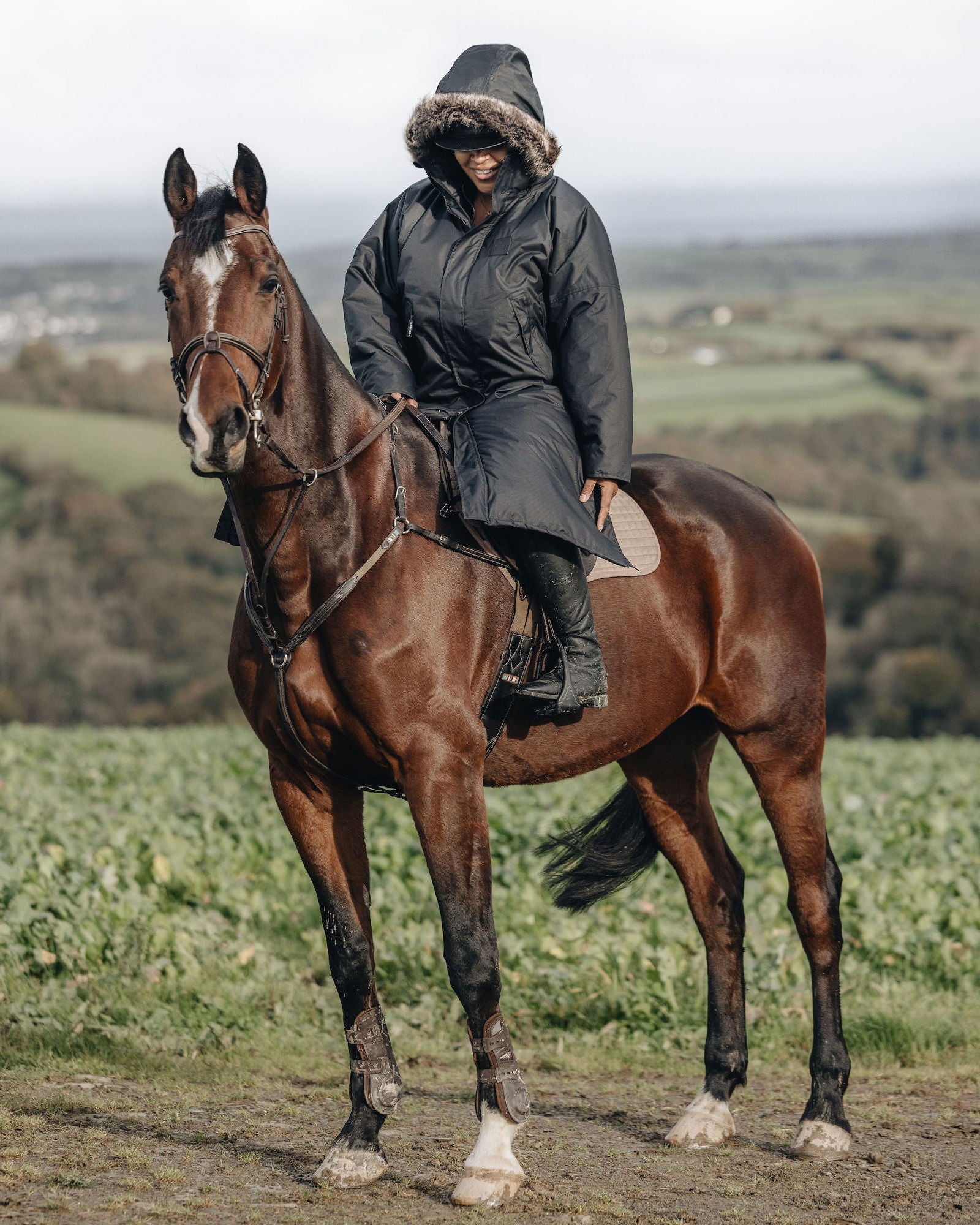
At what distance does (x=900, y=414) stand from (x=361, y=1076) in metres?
80.7

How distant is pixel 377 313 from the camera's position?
5246 mm

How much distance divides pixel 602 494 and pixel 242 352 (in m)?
1.59

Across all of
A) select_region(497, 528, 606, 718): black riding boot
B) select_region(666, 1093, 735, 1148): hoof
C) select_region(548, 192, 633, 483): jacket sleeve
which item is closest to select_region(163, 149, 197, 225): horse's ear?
select_region(548, 192, 633, 483): jacket sleeve

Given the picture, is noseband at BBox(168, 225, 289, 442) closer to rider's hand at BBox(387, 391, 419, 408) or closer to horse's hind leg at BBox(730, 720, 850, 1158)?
rider's hand at BBox(387, 391, 419, 408)

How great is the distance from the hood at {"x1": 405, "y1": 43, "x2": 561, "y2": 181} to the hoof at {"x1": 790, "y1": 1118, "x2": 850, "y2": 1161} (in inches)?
153

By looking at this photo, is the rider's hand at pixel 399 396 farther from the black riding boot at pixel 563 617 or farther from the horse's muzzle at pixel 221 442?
the horse's muzzle at pixel 221 442

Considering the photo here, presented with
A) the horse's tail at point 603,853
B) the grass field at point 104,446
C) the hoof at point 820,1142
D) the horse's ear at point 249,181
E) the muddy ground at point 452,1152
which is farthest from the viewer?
the grass field at point 104,446

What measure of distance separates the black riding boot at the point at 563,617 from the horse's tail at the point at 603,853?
1448mm

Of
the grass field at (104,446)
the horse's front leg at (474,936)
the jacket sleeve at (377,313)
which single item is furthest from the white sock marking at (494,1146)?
the grass field at (104,446)

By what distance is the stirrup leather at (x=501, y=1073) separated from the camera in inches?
185

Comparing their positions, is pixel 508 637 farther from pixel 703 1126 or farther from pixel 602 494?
pixel 703 1126

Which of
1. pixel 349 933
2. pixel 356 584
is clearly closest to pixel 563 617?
pixel 356 584

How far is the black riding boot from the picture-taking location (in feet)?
16.1

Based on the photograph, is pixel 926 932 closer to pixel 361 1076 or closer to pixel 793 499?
pixel 361 1076
